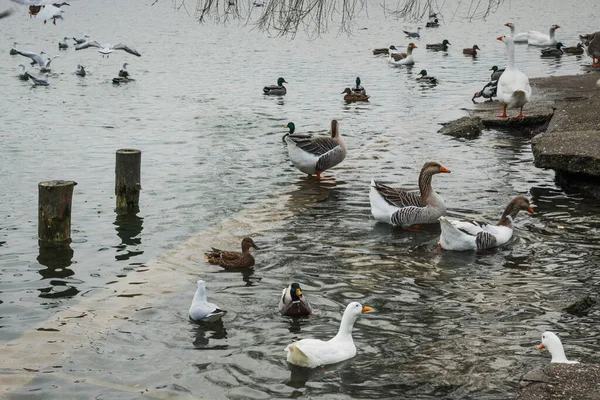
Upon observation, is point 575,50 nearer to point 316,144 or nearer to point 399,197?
point 316,144

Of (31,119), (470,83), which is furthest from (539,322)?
(470,83)

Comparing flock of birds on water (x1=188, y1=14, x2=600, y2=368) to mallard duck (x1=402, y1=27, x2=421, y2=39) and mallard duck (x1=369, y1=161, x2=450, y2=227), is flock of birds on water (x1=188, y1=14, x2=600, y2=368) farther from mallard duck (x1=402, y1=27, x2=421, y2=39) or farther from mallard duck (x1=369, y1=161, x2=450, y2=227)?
mallard duck (x1=402, y1=27, x2=421, y2=39)

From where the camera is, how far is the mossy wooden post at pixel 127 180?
546 inches

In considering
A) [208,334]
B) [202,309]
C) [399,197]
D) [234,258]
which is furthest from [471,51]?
[208,334]

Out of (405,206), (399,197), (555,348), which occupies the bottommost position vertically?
(555,348)

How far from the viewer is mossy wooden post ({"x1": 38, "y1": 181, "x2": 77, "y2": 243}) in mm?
12227

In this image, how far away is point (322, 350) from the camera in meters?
8.24

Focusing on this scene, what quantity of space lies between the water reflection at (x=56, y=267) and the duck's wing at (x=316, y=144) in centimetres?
537

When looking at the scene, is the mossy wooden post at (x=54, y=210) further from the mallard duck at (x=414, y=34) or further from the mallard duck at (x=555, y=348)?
the mallard duck at (x=414, y=34)

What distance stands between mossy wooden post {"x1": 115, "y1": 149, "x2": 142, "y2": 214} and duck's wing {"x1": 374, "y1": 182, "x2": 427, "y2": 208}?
369 cm

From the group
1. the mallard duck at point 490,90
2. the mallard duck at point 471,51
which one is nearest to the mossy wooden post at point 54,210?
the mallard duck at point 490,90

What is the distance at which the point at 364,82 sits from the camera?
32625mm

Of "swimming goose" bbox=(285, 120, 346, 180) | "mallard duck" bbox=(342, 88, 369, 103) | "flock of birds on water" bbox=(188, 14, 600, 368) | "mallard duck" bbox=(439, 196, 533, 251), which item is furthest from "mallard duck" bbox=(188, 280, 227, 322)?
"mallard duck" bbox=(342, 88, 369, 103)

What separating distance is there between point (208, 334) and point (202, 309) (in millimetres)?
283
